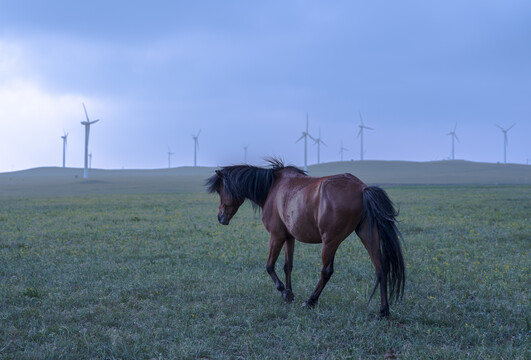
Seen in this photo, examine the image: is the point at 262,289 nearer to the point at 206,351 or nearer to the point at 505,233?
the point at 206,351

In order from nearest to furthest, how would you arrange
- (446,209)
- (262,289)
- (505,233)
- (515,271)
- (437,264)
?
(262,289), (515,271), (437,264), (505,233), (446,209)

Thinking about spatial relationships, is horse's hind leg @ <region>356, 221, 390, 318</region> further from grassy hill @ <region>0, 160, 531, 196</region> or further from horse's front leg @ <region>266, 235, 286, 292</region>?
grassy hill @ <region>0, 160, 531, 196</region>

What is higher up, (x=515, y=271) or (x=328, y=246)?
(x=328, y=246)

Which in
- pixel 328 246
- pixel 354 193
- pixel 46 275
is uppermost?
pixel 354 193

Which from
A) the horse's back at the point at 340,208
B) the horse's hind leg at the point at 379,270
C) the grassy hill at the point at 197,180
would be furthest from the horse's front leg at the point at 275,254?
the grassy hill at the point at 197,180

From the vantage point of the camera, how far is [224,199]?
304 inches

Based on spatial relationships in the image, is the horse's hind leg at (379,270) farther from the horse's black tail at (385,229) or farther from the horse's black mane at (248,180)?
the horse's black mane at (248,180)

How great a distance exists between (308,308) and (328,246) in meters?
1.01

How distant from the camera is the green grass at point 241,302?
5.07 m

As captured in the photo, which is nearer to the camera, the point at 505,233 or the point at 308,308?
the point at 308,308

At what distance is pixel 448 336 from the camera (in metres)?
5.35

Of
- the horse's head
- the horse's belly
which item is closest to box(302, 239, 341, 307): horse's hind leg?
the horse's belly

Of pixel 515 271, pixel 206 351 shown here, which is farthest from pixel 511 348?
pixel 515 271

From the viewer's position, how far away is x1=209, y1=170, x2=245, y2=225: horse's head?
7.66 m
